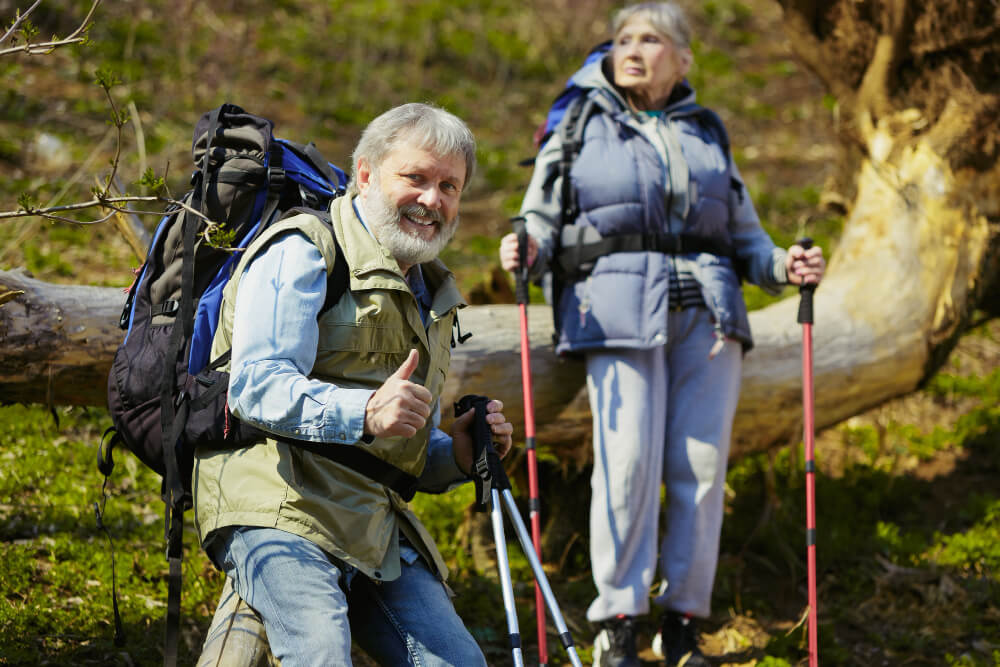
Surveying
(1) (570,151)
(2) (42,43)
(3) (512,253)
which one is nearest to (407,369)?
(2) (42,43)

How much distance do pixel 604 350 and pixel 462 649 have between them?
5.69ft

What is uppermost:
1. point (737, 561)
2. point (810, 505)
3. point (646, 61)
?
point (646, 61)

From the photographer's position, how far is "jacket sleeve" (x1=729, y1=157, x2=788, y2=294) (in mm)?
4543

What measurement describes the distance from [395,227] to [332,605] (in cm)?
116

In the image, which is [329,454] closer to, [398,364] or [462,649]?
[398,364]

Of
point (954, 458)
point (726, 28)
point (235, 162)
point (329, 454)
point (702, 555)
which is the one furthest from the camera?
point (726, 28)

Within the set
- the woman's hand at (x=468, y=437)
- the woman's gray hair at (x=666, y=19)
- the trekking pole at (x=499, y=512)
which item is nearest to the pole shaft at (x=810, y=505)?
the woman's gray hair at (x=666, y=19)

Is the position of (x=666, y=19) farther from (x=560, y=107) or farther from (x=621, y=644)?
(x=621, y=644)

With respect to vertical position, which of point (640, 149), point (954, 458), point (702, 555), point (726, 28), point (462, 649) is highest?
point (726, 28)

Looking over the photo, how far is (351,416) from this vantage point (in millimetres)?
2637

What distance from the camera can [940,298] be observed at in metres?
5.82

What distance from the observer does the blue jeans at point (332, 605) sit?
8.79 ft

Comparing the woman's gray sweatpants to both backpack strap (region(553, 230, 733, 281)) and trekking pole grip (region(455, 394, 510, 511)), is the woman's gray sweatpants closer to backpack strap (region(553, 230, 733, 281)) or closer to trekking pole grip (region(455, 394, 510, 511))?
backpack strap (region(553, 230, 733, 281))

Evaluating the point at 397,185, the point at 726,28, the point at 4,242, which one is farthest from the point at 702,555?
the point at 726,28
